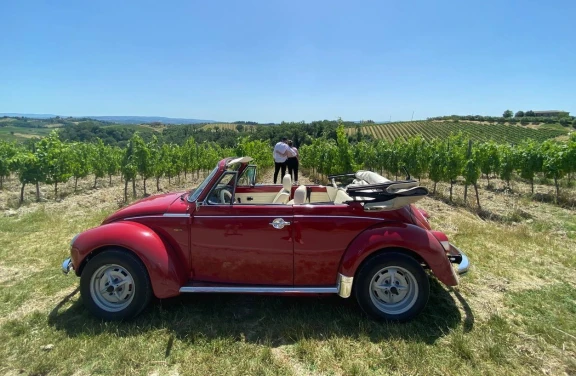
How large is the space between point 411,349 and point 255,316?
1697 millimetres

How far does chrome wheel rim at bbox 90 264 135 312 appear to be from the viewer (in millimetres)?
3604

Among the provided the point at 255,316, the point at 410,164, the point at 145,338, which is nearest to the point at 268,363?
the point at 255,316

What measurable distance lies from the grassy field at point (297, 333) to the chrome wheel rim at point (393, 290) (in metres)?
0.21

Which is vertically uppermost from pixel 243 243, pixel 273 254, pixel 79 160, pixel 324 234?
pixel 324 234

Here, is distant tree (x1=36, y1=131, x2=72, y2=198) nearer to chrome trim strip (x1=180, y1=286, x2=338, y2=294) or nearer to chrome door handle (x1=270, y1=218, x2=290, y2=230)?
chrome trim strip (x1=180, y1=286, x2=338, y2=294)

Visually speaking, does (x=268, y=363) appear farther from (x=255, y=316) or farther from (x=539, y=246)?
(x=539, y=246)

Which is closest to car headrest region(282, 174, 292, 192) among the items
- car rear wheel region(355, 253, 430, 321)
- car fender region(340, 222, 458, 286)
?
car fender region(340, 222, 458, 286)

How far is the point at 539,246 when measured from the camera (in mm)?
6145

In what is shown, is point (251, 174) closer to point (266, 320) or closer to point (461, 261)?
point (266, 320)

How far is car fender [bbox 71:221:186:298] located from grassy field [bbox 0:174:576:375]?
17.6 inches

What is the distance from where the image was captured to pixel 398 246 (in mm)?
3430

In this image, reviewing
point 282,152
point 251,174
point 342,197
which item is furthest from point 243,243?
point 282,152

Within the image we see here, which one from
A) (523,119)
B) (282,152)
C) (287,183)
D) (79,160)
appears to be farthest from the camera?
(523,119)

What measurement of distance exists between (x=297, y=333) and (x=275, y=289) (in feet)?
1.66
